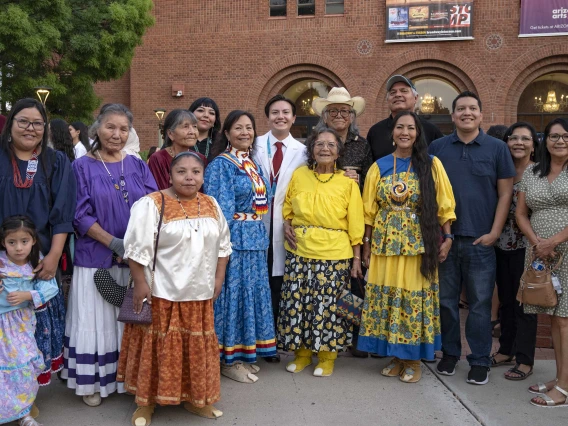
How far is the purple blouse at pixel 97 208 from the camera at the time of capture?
12.2 ft

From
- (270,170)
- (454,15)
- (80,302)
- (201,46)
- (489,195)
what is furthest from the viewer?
(201,46)

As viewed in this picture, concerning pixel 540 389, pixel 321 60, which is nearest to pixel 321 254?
pixel 540 389

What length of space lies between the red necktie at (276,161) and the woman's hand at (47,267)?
1965 mm

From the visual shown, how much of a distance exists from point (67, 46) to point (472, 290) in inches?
563

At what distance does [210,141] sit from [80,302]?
7.15 feet

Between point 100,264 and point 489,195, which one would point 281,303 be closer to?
point 100,264

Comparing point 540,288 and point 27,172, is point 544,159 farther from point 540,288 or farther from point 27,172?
point 27,172

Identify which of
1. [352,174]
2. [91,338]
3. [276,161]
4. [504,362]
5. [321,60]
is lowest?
[504,362]

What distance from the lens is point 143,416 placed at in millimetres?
3559

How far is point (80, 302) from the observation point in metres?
3.72

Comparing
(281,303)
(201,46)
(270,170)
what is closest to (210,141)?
(270,170)

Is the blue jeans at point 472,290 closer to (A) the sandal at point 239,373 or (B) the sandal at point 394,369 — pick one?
(B) the sandal at point 394,369

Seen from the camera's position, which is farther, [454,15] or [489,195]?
[454,15]

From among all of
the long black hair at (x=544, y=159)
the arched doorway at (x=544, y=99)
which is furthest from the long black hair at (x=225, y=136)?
the arched doorway at (x=544, y=99)
